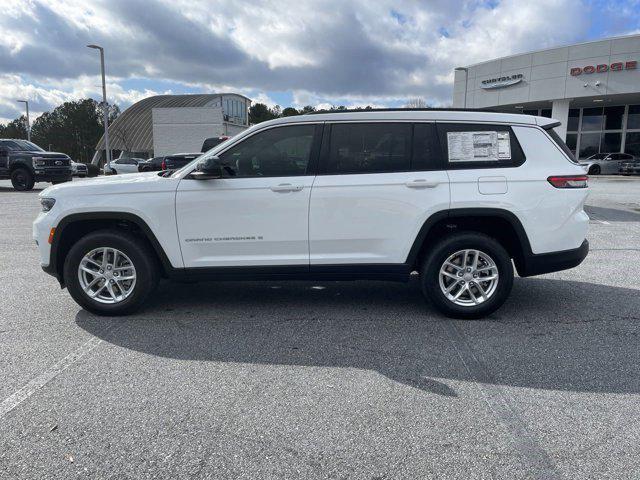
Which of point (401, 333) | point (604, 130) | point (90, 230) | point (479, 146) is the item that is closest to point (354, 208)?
point (401, 333)

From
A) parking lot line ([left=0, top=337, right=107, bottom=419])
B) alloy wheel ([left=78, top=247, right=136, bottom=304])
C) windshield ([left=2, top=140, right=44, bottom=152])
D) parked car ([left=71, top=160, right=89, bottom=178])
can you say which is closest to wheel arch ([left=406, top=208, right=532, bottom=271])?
alloy wheel ([left=78, top=247, right=136, bottom=304])

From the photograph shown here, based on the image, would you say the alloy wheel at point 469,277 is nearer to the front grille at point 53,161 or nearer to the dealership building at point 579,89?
the front grille at point 53,161

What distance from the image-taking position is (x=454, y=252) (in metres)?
4.61

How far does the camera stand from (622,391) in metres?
3.35

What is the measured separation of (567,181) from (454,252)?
1.20 m

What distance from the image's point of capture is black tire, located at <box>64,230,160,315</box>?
4652 mm

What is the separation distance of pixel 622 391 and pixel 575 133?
40240 mm

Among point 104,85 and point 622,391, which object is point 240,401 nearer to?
point 622,391

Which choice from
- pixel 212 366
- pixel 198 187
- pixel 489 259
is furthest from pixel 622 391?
pixel 198 187

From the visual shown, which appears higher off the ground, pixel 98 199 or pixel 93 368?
pixel 98 199

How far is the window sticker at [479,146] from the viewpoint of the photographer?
182 inches

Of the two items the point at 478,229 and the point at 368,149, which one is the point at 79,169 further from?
the point at 478,229

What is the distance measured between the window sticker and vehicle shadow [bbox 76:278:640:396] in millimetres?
1522

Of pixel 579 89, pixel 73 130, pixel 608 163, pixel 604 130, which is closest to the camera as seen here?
pixel 608 163
